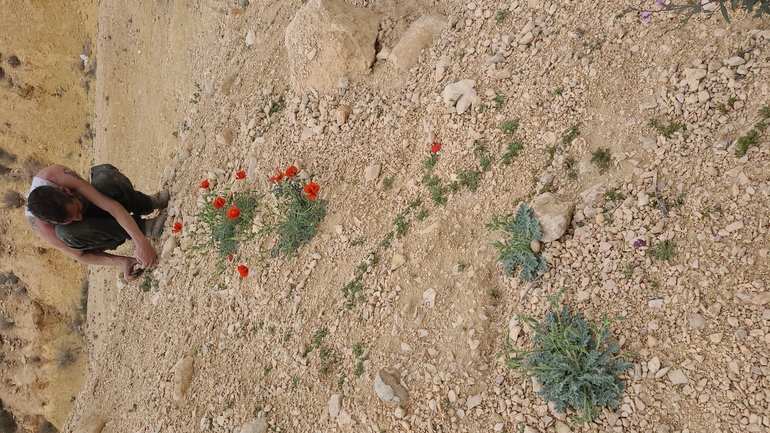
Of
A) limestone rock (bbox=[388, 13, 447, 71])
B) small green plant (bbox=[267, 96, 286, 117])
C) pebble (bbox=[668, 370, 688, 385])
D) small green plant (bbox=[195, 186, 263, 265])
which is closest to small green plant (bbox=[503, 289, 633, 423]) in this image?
pebble (bbox=[668, 370, 688, 385])

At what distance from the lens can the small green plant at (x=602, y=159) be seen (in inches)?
120

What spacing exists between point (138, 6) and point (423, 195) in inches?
311

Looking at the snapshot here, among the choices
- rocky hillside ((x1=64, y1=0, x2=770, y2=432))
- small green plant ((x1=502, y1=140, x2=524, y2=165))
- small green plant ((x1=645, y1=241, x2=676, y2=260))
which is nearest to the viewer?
rocky hillside ((x1=64, y1=0, x2=770, y2=432))

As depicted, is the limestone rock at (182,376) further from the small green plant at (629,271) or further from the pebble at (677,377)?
the pebble at (677,377)

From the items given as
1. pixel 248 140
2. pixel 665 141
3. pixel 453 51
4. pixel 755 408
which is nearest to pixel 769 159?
pixel 665 141

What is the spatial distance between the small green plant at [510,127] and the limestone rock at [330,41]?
5.50 ft

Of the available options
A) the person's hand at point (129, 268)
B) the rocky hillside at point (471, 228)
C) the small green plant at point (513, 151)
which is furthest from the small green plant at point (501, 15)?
the person's hand at point (129, 268)

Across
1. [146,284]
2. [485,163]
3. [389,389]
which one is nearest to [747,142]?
[485,163]

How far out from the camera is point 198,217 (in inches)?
211

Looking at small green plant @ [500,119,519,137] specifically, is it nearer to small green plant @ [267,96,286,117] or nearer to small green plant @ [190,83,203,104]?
small green plant @ [267,96,286,117]

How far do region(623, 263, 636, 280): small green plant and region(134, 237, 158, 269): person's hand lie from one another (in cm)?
A: 463

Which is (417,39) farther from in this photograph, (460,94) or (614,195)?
(614,195)

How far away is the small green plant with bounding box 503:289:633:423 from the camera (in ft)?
8.34

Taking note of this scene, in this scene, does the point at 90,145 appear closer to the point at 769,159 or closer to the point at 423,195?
the point at 423,195
